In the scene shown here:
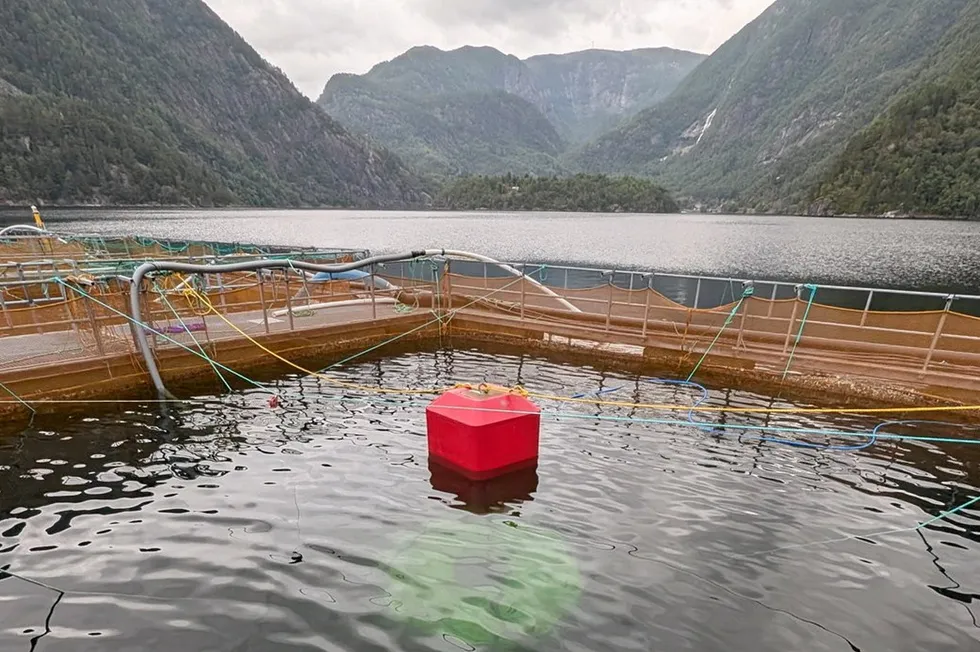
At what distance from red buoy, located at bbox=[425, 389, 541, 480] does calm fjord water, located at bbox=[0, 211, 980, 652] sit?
0.48 meters

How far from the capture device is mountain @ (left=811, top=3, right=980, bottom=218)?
346 ft

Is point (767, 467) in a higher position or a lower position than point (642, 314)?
lower

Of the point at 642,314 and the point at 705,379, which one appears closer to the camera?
the point at 705,379

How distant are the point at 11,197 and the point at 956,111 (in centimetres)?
24423

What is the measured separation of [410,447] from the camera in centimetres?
923

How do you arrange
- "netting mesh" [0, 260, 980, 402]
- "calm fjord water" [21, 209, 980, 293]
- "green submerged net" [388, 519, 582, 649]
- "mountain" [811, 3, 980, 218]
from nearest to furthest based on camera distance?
1. "green submerged net" [388, 519, 582, 649]
2. "netting mesh" [0, 260, 980, 402]
3. "calm fjord water" [21, 209, 980, 293]
4. "mountain" [811, 3, 980, 218]

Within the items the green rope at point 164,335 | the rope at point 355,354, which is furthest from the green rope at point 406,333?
the green rope at point 164,335

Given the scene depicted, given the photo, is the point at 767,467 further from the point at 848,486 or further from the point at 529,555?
the point at 529,555

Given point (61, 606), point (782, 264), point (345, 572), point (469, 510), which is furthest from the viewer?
point (782, 264)

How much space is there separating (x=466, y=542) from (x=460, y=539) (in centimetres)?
10

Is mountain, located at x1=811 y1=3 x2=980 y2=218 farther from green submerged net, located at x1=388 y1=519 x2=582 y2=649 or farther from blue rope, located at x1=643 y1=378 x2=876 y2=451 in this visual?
green submerged net, located at x1=388 y1=519 x2=582 y2=649

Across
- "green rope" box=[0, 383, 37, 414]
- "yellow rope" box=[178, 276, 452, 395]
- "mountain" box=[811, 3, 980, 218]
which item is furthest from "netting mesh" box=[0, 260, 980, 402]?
"mountain" box=[811, 3, 980, 218]

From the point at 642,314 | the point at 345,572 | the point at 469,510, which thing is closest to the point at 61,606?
the point at 345,572

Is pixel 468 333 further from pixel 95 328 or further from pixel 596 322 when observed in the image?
pixel 95 328
